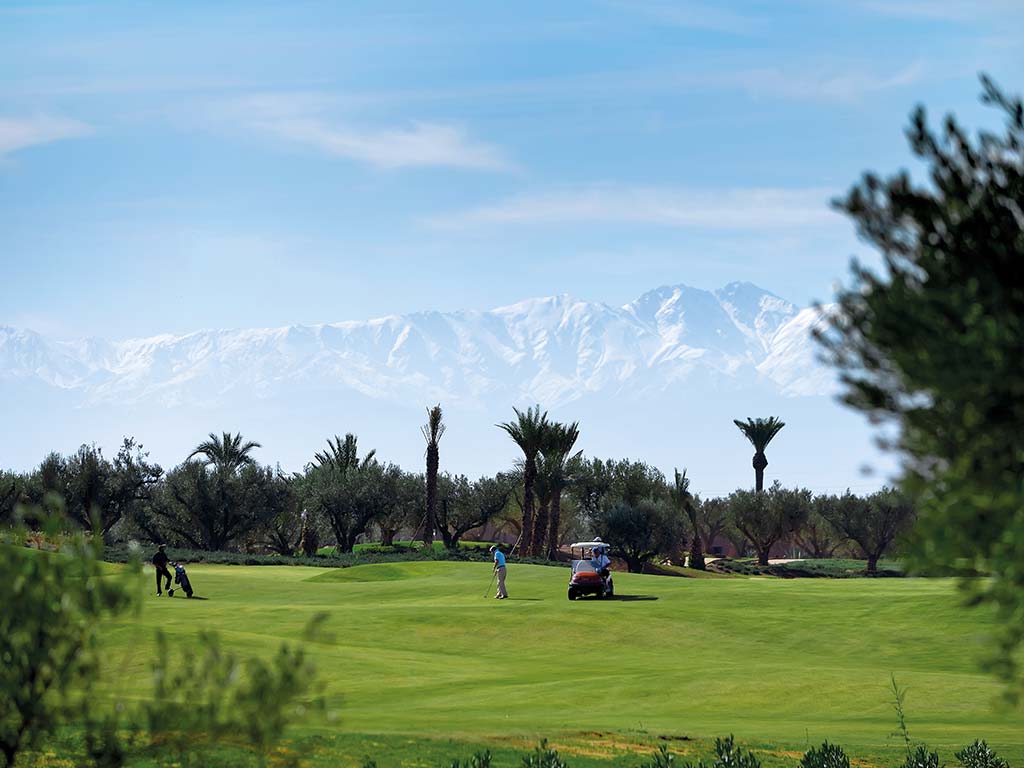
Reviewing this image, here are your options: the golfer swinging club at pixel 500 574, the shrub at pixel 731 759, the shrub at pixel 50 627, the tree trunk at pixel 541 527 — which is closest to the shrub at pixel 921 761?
the shrub at pixel 731 759

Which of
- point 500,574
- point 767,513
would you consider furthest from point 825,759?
point 767,513

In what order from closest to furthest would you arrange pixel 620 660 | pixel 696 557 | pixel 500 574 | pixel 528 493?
1. pixel 620 660
2. pixel 500 574
3. pixel 528 493
4. pixel 696 557

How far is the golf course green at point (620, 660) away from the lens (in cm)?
2273

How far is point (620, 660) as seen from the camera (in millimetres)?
35781

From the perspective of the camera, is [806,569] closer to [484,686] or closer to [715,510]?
[715,510]

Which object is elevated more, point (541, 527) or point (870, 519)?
point (870, 519)

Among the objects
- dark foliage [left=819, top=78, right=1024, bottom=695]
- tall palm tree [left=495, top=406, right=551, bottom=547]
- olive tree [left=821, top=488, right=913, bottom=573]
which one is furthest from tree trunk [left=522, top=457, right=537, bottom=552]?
dark foliage [left=819, top=78, right=1024, bottom=695]

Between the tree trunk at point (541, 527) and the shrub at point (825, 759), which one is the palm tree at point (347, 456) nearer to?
the tree trunk at point (541, 527)

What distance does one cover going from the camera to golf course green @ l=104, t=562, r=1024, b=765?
2273cm

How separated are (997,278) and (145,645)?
83.5ft

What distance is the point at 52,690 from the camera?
31.4 feet

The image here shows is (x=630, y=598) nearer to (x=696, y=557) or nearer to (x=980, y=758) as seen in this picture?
(x=980, y=758)

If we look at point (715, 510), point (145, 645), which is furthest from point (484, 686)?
point (715, 510)

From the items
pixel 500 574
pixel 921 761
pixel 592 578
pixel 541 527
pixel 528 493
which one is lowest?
pixel 921 761
